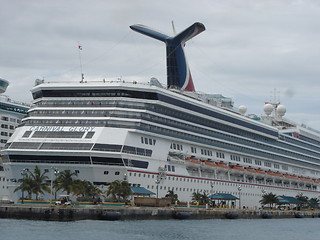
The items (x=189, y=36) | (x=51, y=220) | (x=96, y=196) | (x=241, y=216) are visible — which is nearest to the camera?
(x=51, y=220)

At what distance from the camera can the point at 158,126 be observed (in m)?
75.6

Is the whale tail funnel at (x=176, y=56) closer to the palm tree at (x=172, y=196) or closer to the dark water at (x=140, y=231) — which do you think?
the palm tree at (x=172, y=196)

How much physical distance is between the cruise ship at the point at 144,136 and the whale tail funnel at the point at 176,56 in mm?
166

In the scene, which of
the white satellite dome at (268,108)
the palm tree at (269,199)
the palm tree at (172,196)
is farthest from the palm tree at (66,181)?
the white satellite dome at (268,108)

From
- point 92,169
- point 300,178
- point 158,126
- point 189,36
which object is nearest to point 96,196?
point 92,169

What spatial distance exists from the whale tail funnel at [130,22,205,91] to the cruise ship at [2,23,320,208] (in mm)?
166

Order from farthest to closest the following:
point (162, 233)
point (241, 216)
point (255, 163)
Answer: point (255, 163) → point (241, 216) → point (162, 233)

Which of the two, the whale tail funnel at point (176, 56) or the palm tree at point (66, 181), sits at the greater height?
the whale tail funnel at point (176, 56)

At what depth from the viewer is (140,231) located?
5356 cm

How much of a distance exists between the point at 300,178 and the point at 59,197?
213 ft

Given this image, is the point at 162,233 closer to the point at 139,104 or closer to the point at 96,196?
the point at 96,196

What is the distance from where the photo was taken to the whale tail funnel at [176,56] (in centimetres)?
9644

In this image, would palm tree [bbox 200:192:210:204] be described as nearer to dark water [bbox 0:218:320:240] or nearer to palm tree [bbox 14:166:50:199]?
dark water [bbox 0:218:320:240]

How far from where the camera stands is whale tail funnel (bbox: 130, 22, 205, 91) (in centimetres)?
9644
